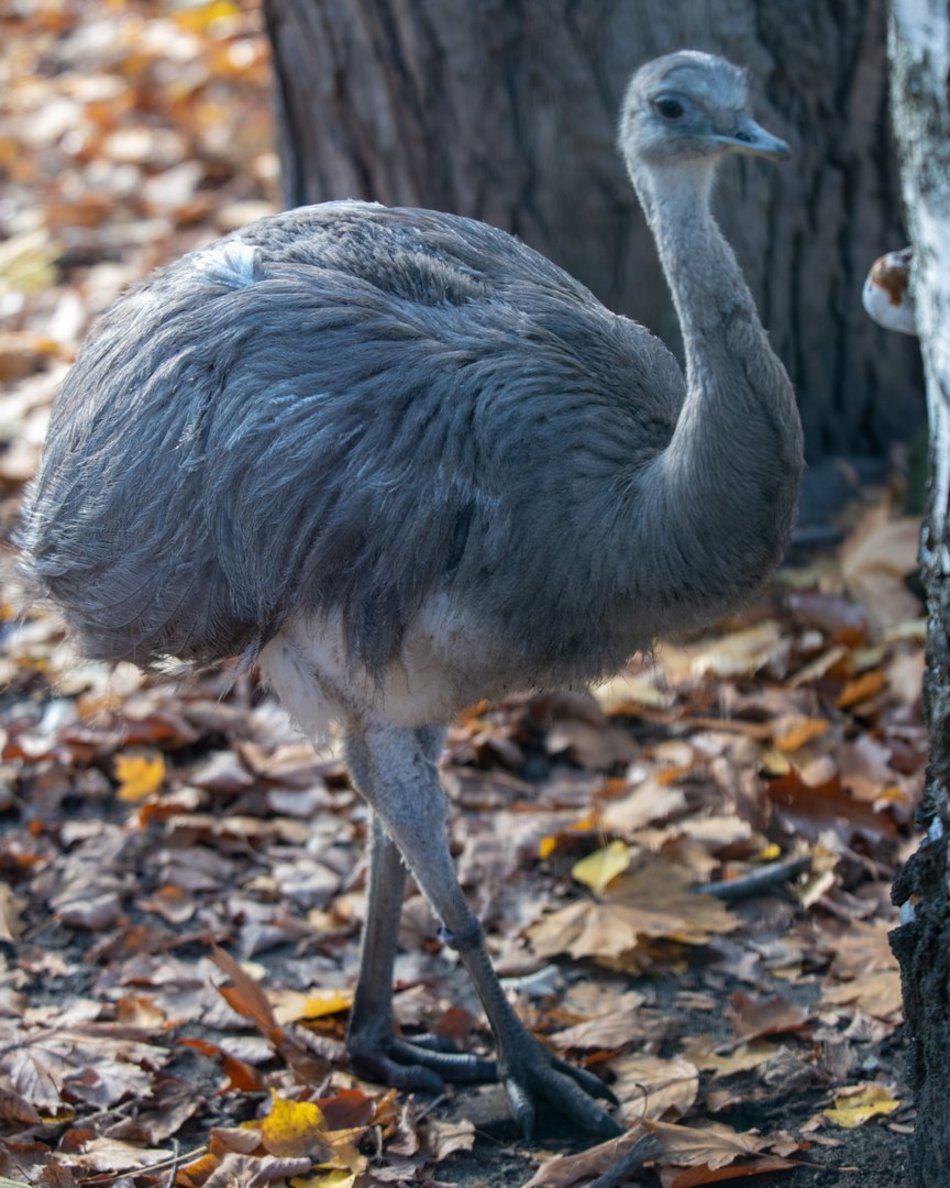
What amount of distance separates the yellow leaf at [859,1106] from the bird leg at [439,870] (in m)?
0.51

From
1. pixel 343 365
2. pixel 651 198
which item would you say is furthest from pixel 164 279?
pixel 651 198

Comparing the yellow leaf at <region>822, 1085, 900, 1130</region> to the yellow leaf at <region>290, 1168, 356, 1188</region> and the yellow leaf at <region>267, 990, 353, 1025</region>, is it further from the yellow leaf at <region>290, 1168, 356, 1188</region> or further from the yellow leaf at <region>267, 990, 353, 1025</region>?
the yellow leaf at <region>267, 990, 353, 1025</region>

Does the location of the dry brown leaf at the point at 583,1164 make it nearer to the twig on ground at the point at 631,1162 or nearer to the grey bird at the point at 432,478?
the twig on ground at the point at 631,1162

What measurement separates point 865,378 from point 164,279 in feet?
8.99

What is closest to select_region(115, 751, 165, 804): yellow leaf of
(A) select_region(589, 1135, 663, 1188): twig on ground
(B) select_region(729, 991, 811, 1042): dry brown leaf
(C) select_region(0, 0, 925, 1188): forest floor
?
(C) select_region(0, 0, 925, 1188): forest floor

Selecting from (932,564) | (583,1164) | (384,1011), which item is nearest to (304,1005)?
(384,1011)

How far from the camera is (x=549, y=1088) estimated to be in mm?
3777

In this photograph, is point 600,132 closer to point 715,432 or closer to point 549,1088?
point 715,432

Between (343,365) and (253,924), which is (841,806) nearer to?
(253,924)

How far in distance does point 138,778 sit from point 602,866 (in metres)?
1.45

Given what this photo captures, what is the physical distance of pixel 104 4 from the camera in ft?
34.4

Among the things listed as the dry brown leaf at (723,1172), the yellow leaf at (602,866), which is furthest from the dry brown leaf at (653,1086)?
the yellow leaf at (602,866)

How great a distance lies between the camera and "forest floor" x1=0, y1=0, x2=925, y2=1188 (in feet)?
11.9

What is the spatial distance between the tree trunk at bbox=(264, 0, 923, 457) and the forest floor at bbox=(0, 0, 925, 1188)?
2.34ft
